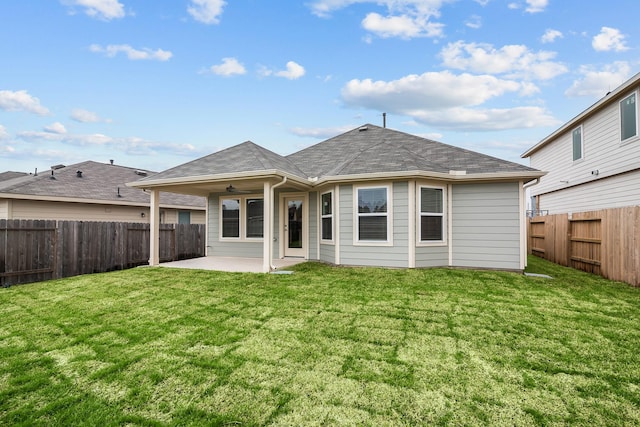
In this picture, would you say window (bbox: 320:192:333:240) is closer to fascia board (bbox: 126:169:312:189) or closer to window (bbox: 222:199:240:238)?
fascia board (bbox: 126:169:312:189)

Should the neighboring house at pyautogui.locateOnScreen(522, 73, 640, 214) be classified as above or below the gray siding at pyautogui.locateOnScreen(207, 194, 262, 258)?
above

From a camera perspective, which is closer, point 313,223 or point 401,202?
point 401,202

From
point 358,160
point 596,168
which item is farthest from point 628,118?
point 358,160

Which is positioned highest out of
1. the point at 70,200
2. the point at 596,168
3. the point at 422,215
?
the point at 596,168

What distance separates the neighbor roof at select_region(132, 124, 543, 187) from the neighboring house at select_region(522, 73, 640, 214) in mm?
4035

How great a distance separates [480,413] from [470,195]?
6.74 m

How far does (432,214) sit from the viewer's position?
7965 mm

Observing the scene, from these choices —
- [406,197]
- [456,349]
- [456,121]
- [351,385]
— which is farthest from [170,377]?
[456,121]

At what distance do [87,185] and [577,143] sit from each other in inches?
780

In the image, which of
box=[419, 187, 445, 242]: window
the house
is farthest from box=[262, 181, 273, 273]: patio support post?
box=[419, 187, 445, 242]: window

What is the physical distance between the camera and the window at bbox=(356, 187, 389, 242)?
7.89 meters

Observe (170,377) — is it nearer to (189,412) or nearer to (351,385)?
(189,412)

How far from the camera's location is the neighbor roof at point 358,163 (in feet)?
25.4

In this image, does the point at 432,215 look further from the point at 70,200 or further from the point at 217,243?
the point at 70,200
